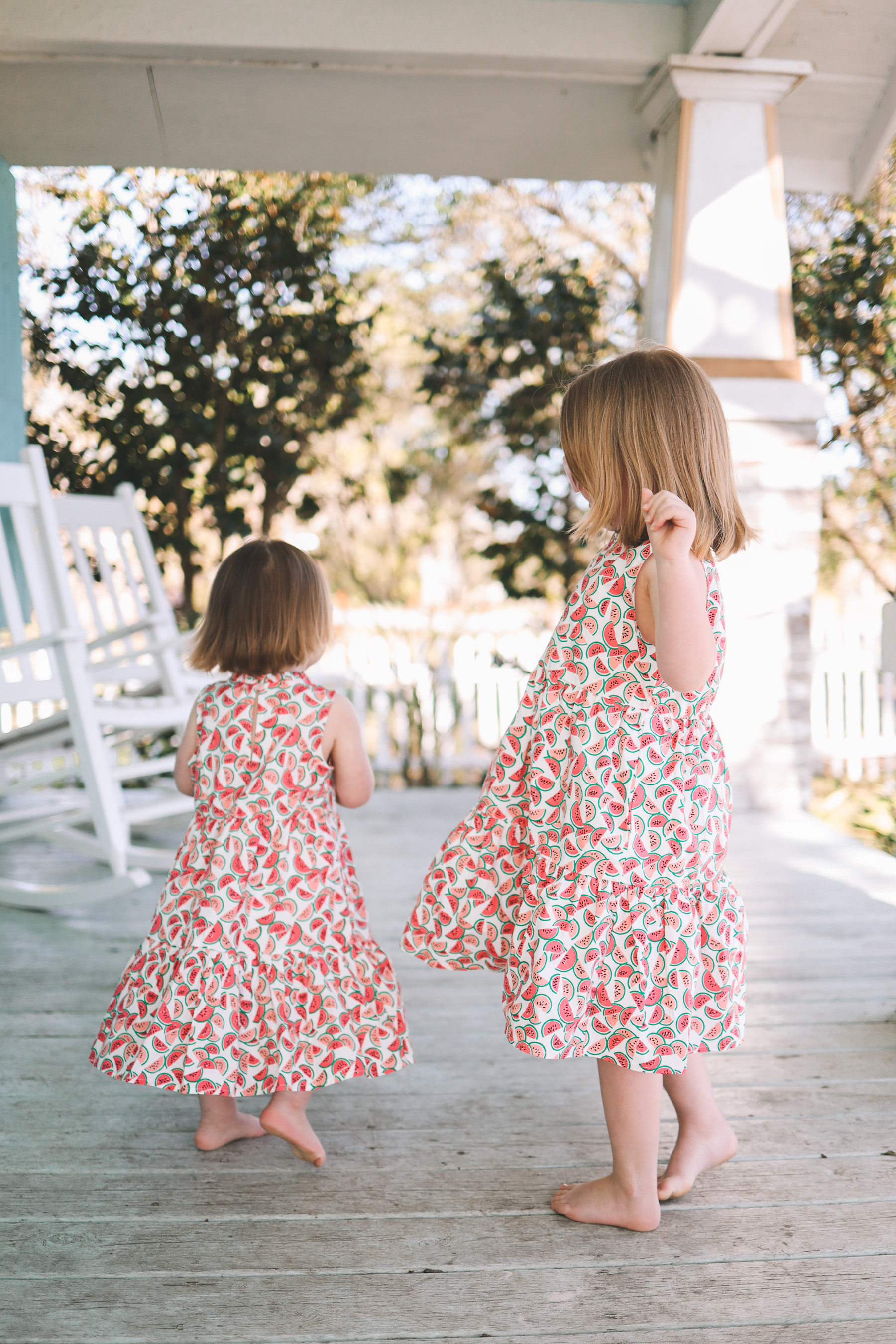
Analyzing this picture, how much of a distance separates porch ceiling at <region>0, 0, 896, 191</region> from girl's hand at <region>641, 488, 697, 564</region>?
88.7 inches

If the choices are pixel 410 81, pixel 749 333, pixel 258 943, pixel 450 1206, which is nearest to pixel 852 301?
pixel 749 333

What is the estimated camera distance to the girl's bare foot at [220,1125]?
128 centimetres

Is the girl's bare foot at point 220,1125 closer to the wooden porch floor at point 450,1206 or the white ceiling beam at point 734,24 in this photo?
the wooden porch floor at point 450,1206

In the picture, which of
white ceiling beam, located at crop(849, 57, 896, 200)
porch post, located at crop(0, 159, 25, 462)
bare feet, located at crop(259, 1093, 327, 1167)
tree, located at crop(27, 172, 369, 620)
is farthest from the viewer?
tree, located at crop(27, 172, 369, 620)

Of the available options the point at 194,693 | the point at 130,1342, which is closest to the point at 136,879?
the point at 194,693

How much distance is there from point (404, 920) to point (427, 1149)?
0.95m

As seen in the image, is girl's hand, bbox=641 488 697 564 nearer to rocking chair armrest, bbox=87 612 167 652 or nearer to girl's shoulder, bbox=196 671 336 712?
girl's shoulder, bbox=196 671 336 712

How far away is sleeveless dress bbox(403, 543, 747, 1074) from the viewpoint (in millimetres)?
1079

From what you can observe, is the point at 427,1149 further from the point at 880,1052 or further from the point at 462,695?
the point at 462,695

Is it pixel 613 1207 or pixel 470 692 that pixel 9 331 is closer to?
pixel 470 692

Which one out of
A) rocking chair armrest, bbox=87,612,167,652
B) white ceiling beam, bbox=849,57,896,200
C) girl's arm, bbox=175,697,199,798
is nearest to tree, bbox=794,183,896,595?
white ceiling beam, bbox=849,57,896,200

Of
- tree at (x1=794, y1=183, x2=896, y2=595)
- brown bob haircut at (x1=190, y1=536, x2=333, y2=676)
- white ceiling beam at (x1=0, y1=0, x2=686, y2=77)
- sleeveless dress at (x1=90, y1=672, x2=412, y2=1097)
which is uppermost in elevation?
white ceiling beam at (x1=0, y1=0, x2=686, y2=77)

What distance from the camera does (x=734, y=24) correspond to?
107 inches

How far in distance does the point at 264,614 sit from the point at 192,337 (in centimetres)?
300
